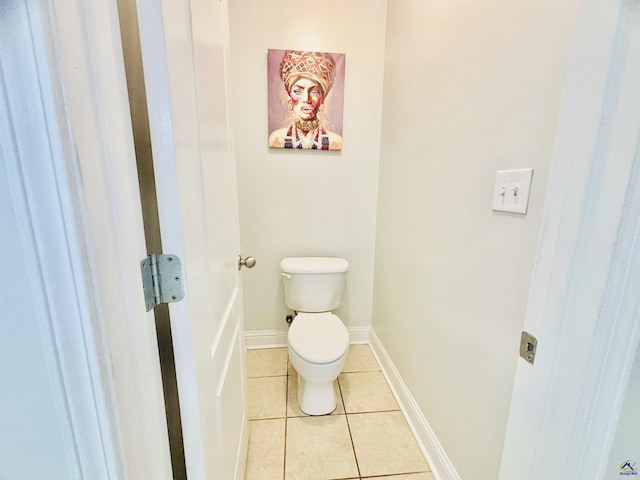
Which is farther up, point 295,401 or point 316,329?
point 316,329

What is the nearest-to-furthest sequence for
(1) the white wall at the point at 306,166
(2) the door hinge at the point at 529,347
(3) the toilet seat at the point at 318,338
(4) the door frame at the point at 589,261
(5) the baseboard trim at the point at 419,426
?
1. (4) the door frame at the point at 589,261
2. (2) the door hinge at the point at 529,347
3. (5) the baseboard trim at the point at 419,426
4. (3) the toilet seat at the point at 318,338
5. (1) the white wall at the point at 306,166

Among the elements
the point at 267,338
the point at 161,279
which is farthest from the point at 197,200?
the point at 267,338

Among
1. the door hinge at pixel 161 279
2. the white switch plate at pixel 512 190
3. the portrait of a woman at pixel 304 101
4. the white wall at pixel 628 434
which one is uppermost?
the portrait of a woman at pixel 304 101

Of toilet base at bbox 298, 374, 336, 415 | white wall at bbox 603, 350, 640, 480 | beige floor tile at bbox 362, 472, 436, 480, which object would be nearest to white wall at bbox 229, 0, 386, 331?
toilet base at bbox 298, 374, 336, 415

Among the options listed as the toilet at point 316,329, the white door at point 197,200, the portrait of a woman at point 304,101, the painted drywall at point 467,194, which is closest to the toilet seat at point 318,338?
the toilet at point 316,329

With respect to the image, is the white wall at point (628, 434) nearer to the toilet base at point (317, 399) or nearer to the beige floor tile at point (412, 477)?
the beige floor tile at point (412, 477)

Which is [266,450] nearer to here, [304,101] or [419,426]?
[419,426]

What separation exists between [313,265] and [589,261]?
1435mm

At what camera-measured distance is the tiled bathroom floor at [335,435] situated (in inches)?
47.4

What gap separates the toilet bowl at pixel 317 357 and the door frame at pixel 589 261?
916mm

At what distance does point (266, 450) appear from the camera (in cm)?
129

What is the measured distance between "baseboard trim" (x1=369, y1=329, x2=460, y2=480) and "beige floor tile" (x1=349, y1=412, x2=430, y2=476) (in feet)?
0.12

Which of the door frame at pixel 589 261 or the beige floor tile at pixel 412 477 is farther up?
the door frame at pixel 589 261

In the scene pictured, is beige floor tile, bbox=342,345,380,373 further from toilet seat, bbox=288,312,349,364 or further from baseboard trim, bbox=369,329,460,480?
toilet seat, bbox=288,312,349,364
